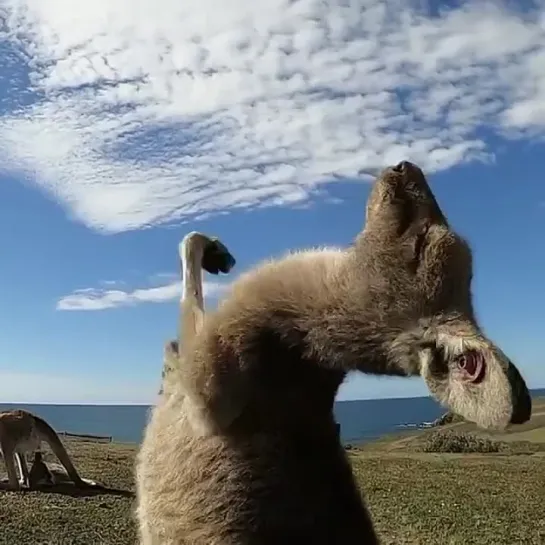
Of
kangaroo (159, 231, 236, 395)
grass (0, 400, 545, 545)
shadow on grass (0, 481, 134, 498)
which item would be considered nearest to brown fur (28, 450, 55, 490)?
shadow on grass (0, 481, 134, 498)

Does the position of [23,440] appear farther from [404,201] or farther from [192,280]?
[404,201]

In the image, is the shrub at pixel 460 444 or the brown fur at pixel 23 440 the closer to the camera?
the brown fur at pixel 23 440

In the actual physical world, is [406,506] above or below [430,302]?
below

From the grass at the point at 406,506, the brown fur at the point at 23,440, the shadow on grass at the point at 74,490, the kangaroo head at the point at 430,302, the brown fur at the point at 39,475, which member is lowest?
the grass at the point at 406,506

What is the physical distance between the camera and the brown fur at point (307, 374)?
2318 millimetres

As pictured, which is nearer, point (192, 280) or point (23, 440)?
point (192, 280)

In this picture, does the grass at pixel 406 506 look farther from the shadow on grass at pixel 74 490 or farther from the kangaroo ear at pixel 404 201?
the kangaroo ear at pixel 404 201

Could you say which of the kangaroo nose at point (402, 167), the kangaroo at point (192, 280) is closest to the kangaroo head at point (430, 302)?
the kangaroo nose at point (402, 167)

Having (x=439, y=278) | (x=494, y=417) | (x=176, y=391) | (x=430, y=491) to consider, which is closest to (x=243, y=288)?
(x=176, y=391)

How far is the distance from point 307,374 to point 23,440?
57.4 ft

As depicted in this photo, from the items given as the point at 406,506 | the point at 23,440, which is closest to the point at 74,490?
the point at 23,440

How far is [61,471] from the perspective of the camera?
64.3ft

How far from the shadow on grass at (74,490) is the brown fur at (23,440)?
20 centimetres

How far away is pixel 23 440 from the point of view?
19078 millimetres
